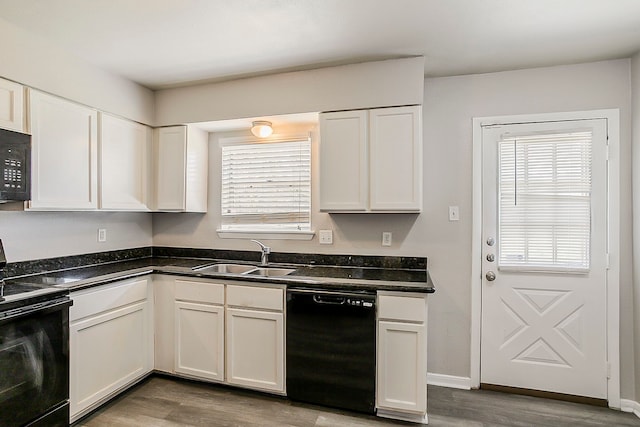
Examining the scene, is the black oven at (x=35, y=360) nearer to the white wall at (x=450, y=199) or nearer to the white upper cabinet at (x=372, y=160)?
the white upper cabinet at (x=372, y=160)

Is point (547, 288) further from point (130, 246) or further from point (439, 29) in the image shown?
point (130, 246)

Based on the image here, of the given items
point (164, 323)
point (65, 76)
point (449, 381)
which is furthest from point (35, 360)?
point (449, 381)

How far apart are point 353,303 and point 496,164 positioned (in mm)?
1577

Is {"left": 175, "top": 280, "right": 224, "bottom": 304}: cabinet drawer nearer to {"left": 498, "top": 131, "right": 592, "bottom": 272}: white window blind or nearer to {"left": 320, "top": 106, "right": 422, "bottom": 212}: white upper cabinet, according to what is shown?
{"left": 320, "top": 106, "right": 422, "bottom": 212}: white upper cabinet

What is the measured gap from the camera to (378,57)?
8.02ft

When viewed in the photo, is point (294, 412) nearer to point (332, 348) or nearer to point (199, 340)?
point (332, 348)

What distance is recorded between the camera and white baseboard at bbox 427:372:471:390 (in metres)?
2.69

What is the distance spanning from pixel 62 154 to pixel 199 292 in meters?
1.34

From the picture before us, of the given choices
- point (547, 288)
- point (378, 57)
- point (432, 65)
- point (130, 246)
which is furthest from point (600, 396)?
point (130, 246)

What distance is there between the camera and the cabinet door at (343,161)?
254 centimetres

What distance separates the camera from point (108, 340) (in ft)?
7.78

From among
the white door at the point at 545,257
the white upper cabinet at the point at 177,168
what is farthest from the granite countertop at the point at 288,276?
the white door at the point at 545,257

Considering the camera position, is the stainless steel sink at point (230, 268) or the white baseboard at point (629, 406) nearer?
the white baseboard at point (629, 406)

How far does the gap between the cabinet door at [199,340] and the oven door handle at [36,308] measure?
822 mm
